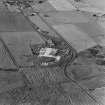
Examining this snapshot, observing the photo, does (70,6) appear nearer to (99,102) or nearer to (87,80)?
(87,80)

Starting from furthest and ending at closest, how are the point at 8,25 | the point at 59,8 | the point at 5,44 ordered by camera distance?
the point at 59,8
the point at 8,25
the point at 5,44

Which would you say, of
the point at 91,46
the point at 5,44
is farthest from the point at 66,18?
the point at 5,44

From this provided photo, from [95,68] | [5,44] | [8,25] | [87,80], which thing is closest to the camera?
[87,80]

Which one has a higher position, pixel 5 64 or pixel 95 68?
pixel 5 64

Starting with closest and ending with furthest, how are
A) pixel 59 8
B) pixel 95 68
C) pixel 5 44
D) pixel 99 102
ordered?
1. pixel 99 102
2. pixel 95 68
3. pixel 5 44
4. pixel 59 8

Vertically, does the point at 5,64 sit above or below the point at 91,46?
above

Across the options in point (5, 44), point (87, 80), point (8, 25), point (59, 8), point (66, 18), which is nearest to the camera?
point (87, 80)

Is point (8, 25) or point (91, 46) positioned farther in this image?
point (8, 25)

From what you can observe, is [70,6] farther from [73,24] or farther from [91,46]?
[91,46]

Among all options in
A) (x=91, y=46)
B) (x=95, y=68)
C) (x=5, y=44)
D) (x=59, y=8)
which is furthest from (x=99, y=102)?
(x=59, y=8)
